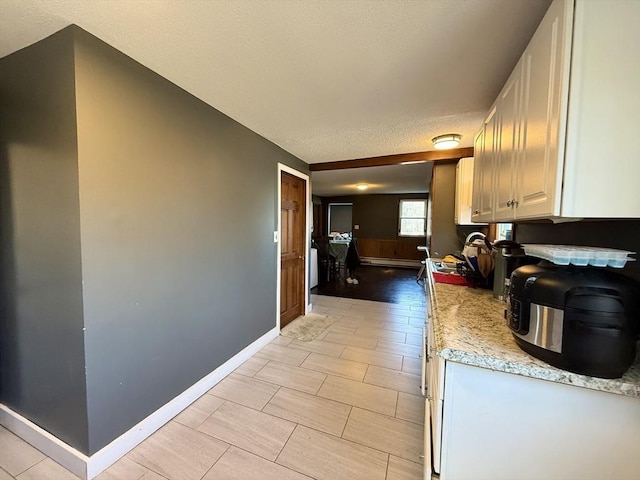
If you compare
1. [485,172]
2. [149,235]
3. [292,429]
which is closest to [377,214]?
[485,172]

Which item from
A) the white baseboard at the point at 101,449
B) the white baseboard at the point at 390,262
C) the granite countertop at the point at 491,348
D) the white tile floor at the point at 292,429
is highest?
the granite countertop at the point at 491,348

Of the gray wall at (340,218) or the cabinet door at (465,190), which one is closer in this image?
the cabinet door at (465,190)

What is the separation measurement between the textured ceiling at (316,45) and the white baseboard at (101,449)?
7.14ft

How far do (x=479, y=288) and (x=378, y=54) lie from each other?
1698 millimetres

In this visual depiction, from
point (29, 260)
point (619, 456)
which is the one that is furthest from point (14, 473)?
point (619, 456)

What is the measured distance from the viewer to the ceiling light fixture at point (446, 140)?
2.61m

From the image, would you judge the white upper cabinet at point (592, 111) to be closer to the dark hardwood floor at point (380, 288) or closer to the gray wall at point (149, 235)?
the gray wall at point (149, 235)

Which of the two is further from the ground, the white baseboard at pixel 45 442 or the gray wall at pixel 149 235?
the gray wall at pixel 149 235

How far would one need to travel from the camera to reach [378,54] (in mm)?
1412

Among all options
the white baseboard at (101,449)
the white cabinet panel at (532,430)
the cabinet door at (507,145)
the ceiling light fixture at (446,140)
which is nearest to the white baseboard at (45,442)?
the white baseboard at (101,449)

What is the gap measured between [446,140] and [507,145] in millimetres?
1398

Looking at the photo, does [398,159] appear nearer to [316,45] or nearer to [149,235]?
[316,45]

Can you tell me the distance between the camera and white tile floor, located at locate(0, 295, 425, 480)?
1.46 meters

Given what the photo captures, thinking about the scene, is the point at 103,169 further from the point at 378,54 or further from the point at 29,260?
the point at 378,54
